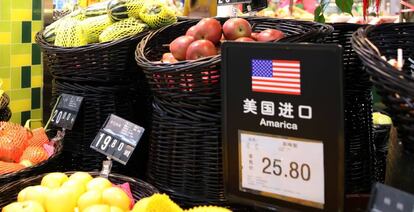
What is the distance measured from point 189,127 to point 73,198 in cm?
34

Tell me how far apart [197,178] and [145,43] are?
45 centimetres

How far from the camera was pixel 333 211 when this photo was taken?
3.17 ft

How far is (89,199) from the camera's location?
4.46 feet

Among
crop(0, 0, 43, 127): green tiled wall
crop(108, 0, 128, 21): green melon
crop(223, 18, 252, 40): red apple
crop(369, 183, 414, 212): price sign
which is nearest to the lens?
crop(369, 183, 414, 212): price sign

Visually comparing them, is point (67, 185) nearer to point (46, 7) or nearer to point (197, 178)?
point (197, 178)

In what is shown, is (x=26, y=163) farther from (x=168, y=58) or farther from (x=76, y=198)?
(x=168, y=58)

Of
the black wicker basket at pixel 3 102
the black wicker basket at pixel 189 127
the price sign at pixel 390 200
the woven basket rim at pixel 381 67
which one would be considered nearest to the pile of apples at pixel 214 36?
the black wicker basket at pixel 189 127

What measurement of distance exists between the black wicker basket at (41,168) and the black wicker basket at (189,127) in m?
0.44

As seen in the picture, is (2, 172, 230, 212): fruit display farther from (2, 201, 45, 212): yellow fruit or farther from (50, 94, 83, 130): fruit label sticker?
(50, 94, 83, 130): fruit label sticker

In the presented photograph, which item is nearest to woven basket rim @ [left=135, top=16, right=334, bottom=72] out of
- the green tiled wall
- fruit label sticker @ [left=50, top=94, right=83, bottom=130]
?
fruit label sticker @ [left=50, top=94, right=83, bottom=130]

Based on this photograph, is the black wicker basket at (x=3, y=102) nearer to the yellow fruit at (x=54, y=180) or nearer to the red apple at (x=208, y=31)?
the yellow fruit at (x=54, y=180)

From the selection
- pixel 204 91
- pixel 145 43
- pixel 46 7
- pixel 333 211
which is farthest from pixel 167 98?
pixel 46 7

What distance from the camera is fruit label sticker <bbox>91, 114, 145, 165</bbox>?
154 centimetres

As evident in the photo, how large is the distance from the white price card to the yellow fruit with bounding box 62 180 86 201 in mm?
524
